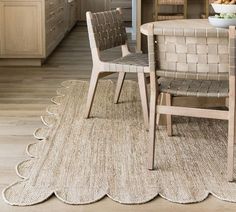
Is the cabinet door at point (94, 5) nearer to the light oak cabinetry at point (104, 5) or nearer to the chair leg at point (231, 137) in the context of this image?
the light oak cabinetry at point (104, 5)

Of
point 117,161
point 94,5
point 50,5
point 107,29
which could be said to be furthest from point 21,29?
point 94,5

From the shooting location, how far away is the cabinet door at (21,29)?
17.7 ft

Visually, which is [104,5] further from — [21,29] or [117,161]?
[117,161]

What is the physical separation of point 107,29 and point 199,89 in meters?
1.11

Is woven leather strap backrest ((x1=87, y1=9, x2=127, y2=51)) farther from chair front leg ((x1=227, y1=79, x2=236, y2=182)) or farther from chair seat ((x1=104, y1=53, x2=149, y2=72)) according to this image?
chair front leg ((x1=227, y1=79, x2=236, y2=182))

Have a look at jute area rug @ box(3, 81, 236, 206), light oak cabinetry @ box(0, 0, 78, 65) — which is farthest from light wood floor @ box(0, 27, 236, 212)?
light oak cabinetry @ box(0, 0, 78, 65)

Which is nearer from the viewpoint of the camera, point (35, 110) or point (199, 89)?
point (199, 89)

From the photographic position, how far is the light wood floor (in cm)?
226

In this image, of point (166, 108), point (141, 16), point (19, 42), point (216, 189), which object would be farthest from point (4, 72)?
point (216, 189)

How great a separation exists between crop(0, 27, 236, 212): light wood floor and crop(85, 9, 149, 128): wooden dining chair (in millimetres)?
523

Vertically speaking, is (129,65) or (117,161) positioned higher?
(129,65)

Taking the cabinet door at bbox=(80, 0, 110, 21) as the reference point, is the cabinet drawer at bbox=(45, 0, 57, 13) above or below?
above

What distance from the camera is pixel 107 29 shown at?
141 inches

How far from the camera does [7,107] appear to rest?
12.7 ft
